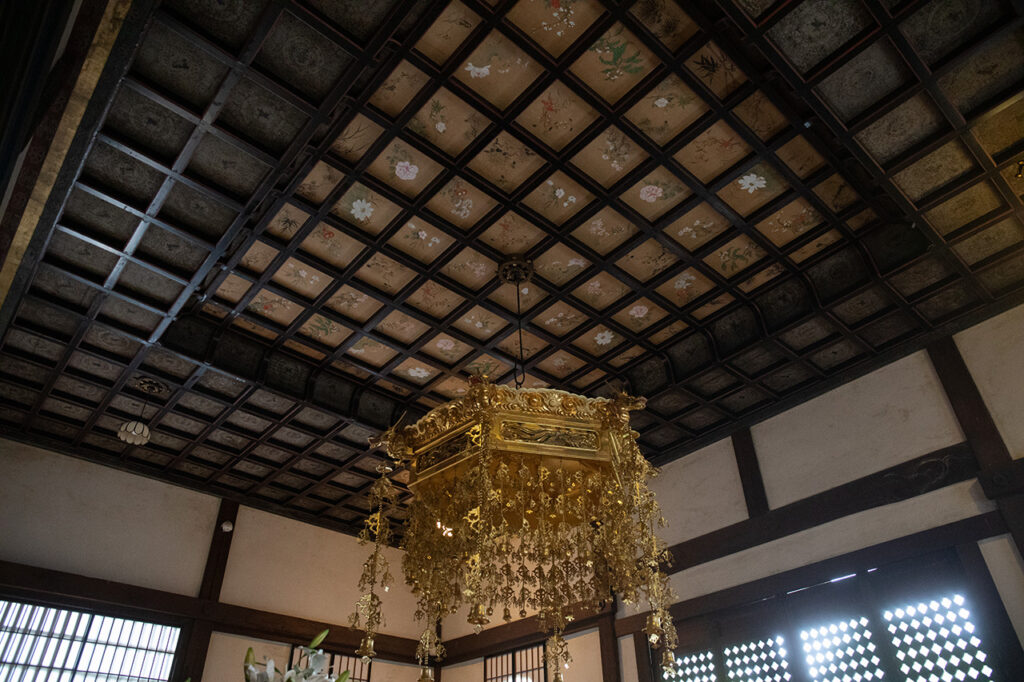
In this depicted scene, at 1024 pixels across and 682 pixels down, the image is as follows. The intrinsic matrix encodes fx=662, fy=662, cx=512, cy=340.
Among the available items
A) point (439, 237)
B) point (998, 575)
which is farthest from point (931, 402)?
point (439, 237)

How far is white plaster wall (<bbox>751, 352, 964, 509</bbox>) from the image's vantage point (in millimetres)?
4832

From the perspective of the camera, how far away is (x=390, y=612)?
7.76 metres

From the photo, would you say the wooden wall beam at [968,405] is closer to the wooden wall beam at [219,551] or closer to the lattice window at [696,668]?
the lattice window at [696,668]

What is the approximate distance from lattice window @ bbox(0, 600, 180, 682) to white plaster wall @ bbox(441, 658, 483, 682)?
3.00 m

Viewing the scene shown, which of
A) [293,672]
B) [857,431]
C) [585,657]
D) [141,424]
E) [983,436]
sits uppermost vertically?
[141,424]

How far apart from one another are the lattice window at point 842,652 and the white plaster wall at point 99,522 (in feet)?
18.2

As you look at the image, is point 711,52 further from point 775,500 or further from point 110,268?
point 110,268

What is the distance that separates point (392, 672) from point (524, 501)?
495 centimetres

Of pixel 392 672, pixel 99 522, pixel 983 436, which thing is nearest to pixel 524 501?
pixel 983 436

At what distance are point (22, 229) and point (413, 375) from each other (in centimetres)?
291

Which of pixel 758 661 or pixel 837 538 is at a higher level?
pixel 837 538

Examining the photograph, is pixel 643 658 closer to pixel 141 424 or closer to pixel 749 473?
pixel 749 473

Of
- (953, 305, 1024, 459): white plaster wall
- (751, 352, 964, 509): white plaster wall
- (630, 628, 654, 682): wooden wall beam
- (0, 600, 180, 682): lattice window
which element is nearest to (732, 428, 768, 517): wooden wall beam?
(751, 352, 964, 509): white plaster wall

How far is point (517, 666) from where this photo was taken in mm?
6926
